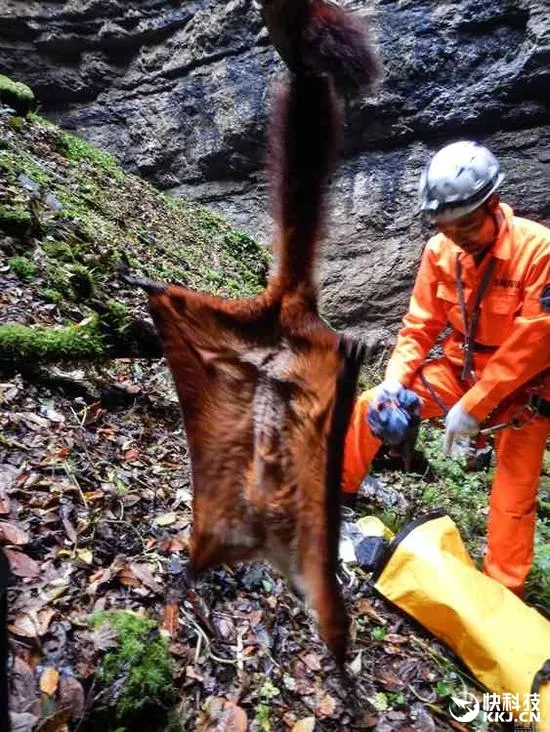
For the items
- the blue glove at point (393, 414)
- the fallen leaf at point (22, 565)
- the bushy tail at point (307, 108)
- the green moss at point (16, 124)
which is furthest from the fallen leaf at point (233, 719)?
the green moss at point (16, 124)

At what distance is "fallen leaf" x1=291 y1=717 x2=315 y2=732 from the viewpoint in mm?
1809

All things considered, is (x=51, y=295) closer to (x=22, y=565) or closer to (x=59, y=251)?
(x=59, y=251)

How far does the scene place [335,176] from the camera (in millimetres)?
1336

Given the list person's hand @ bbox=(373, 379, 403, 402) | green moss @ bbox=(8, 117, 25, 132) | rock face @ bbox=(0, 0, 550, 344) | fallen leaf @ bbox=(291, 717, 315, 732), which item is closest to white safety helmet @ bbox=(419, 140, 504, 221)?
person's hand @ bbox=(373, 379, 403, 402)

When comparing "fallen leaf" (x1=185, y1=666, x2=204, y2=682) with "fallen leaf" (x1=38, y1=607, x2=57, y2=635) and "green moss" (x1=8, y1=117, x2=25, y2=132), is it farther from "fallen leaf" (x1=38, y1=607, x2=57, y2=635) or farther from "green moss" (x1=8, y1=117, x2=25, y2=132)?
"green moss" (x1=8, y1=117, x2=25, y2=132)

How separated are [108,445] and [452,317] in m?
1.95

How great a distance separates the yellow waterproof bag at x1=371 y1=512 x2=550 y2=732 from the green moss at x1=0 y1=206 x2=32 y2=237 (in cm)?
259

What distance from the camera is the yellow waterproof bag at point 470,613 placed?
7.32 ft

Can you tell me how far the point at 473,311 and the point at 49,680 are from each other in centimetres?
251

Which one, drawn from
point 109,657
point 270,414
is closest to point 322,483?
point 270,414

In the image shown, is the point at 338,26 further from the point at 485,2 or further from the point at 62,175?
the point at 485,2

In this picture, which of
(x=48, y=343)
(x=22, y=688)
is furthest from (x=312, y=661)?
(x=48, y=343)

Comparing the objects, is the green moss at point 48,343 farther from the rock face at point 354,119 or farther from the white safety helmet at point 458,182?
the rock face at point 354,119

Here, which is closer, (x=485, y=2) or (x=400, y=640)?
(x=400, y=640)
